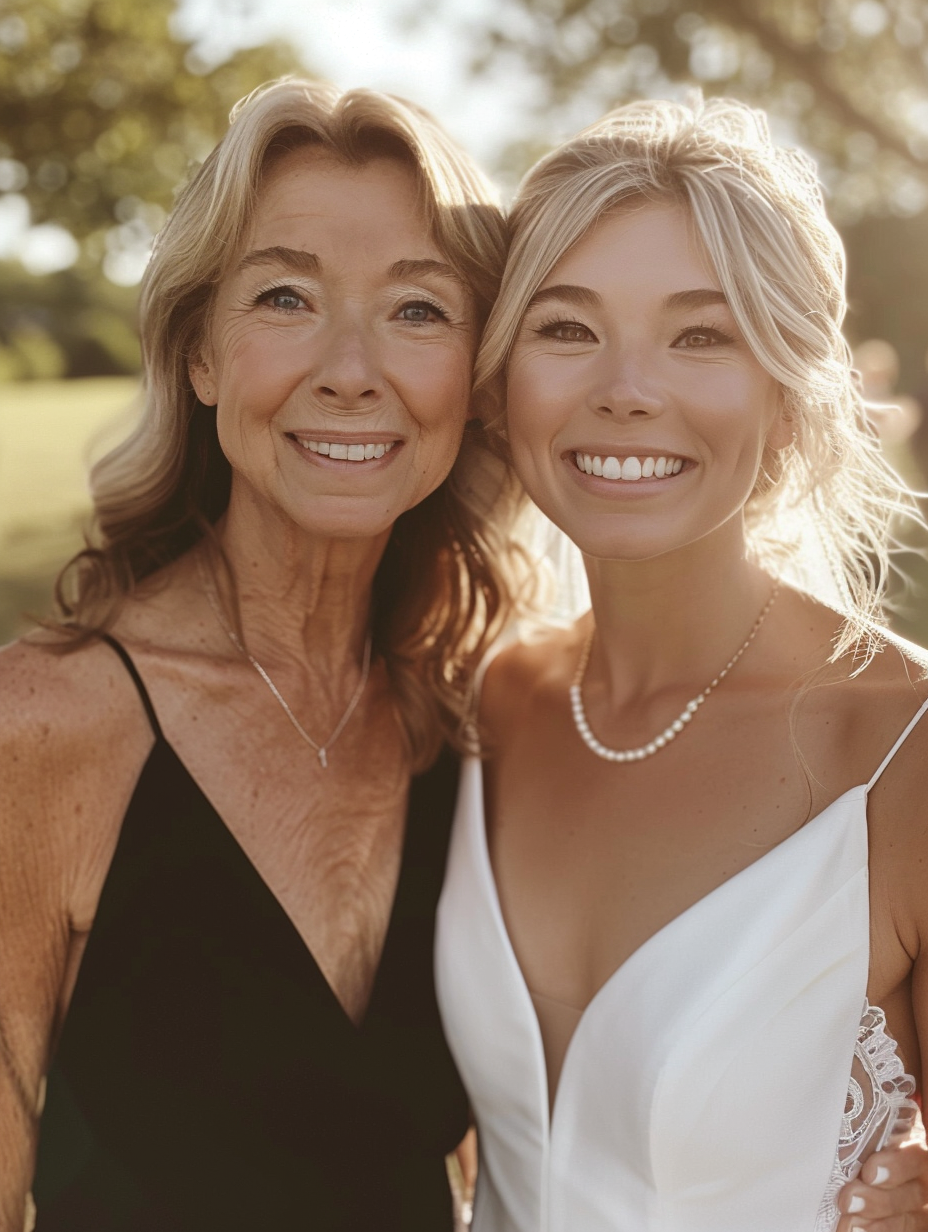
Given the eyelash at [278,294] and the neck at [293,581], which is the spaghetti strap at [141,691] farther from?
the eyelash at [278,294]

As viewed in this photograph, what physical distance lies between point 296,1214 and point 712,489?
5.76ft

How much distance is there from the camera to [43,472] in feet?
65.0

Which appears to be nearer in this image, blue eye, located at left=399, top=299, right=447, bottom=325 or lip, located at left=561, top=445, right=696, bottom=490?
lip, located at left=561, top=445, right=696, bottom=490

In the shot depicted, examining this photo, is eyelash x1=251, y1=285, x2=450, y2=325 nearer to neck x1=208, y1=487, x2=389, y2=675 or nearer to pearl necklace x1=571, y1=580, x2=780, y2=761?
neck x1=208, y1=487, x2=389, y2=675

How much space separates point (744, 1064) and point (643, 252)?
1.62 meters

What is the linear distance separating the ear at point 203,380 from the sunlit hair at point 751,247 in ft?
1.96

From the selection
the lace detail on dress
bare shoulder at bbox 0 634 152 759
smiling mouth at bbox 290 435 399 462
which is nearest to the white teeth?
smiling mouth at bbox 290 435 399 462

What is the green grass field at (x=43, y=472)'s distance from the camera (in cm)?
1169

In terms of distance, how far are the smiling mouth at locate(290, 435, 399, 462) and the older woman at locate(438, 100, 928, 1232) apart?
30 centimetres

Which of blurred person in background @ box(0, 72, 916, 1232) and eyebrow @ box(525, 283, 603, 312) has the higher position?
eyebrow @ box(525, 283, 603, 312)

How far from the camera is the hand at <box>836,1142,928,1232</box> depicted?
2363 mm

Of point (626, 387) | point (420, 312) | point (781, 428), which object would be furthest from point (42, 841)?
point (781, 428)

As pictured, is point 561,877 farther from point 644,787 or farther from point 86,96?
point 86,96

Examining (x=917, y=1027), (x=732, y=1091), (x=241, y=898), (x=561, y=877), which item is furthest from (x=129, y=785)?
(x=917, y=1027)
